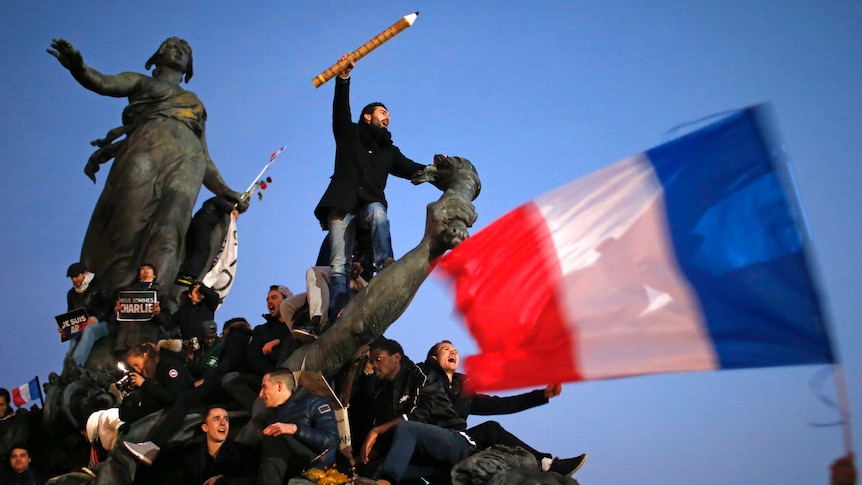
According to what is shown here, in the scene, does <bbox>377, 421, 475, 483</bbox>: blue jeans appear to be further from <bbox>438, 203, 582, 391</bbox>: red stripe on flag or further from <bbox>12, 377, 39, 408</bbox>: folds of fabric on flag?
<bbox>12, 377, 39, 408</bbox>: folds of fabric on flag

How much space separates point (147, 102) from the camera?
18.5 m

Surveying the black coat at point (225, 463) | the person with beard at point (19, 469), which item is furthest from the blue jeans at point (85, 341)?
the black coat at point (225, 463)

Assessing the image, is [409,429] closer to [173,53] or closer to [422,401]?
[422,401]

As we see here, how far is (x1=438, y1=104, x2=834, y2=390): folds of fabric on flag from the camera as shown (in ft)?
17.8

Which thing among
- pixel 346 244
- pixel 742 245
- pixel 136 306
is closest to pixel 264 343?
pixel 346 244

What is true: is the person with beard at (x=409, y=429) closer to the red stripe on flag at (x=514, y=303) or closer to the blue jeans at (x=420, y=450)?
the blue jeans at (x=420, y=450)

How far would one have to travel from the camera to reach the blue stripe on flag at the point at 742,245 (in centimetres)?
521

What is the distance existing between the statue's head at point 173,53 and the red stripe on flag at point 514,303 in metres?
13.6

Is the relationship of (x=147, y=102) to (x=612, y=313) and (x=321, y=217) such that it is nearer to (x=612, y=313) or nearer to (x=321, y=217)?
(x=321, y=217)

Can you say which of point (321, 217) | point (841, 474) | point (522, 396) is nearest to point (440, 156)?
point (321, 217)

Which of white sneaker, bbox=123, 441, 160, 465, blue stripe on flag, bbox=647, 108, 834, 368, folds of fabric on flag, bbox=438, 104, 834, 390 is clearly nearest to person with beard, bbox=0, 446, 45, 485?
white sneaker, bbox=123, 441, 160, 465

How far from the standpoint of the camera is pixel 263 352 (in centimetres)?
984

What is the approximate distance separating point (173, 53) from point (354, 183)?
32.4 ft

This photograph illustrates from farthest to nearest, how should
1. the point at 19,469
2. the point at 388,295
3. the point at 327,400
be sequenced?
the point at 19,469, the point at 388,295, the point at 327,400
